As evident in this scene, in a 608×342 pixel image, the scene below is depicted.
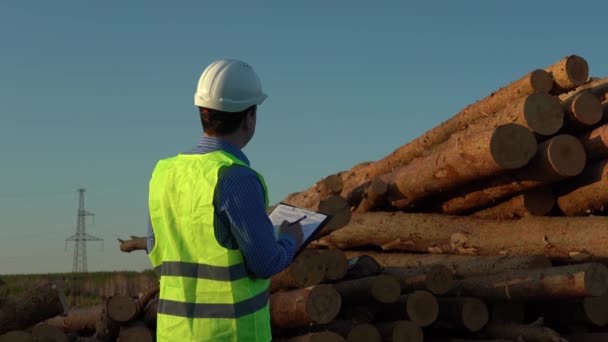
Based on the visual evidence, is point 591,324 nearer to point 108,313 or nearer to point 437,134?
point 437,134

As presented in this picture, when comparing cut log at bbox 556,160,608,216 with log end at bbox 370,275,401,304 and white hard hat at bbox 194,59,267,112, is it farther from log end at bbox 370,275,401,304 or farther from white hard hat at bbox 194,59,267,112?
white hard hat at bbox 194,59,267,112

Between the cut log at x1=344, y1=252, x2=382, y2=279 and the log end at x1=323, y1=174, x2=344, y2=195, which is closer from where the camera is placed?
the cut log at x1=344, y1=252, x2=382, y2=279

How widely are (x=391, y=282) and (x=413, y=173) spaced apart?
2144 mm

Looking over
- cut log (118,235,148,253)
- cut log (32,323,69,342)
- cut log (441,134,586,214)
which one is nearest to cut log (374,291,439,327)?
cut log (441,134,586,214)

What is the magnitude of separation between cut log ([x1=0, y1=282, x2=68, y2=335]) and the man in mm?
4386

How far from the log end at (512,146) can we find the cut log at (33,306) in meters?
4.63

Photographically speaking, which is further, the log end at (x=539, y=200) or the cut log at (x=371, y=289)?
the log end at (x=539, y=200)

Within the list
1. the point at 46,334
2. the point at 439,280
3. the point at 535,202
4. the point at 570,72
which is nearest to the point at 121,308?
the point at 46,334

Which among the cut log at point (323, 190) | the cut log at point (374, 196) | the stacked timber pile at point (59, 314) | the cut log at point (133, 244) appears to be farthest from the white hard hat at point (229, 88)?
the cut log at point (133, 244)

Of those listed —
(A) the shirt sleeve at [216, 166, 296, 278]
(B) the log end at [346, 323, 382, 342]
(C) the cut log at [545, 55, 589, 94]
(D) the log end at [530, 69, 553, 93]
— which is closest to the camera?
(A) the shirt sleeve at [216, 166, 296, 278]

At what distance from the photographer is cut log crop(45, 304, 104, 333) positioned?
29.0ft

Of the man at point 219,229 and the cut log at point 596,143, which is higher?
the cut log at point 596,143

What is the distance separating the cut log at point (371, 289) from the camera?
6934 millimetres

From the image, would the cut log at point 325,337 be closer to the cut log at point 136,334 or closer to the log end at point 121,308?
the cut log at point 136,334
